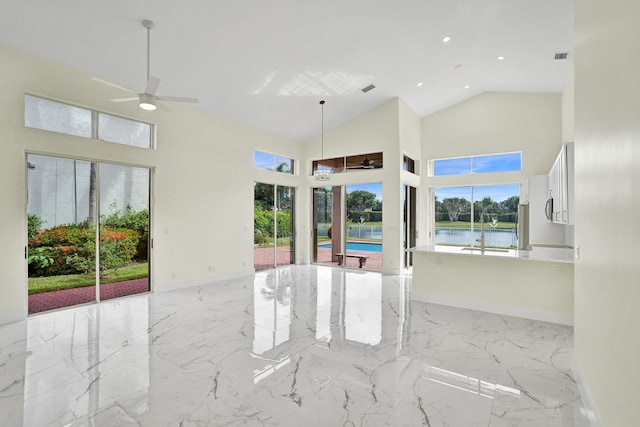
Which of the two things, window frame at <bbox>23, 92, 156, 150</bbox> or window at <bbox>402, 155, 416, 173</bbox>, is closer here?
window frame at <bbox>23, 92, 156, 150</bbox>

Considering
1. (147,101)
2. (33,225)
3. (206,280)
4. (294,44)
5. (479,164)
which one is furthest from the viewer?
(479,164)

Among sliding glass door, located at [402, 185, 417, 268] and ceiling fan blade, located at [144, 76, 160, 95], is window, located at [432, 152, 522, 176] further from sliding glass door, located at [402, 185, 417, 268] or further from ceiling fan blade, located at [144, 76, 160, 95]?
ceiling fan blade, located at [144, 76, 160, 95]

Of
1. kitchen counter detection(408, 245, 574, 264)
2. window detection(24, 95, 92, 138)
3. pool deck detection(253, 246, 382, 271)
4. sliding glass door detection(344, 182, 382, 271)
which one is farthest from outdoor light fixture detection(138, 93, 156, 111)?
sliding glass door detection(344, 182, 382, 271)

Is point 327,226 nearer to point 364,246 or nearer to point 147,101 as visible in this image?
point 364,246

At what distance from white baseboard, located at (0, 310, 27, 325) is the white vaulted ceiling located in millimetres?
3492

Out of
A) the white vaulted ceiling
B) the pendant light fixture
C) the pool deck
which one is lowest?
the pool deck

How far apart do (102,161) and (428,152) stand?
24.8 ft

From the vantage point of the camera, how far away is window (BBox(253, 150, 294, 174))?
7.88 m

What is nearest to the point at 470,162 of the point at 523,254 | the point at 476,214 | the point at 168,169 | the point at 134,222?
the point at 476,214

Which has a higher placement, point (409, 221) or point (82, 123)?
point (82, 123)

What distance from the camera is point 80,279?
16.4ft

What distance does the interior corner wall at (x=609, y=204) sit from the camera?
146cm

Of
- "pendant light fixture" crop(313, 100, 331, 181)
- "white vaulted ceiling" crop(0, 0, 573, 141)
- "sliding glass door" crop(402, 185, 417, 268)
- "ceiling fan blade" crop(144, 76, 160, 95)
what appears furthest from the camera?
"sliding glass door" crop(402, 185, 417, 268)

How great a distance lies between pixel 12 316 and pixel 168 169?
121 inches
